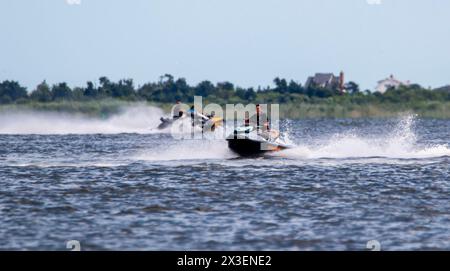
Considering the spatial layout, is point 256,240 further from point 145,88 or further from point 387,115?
point 145,88

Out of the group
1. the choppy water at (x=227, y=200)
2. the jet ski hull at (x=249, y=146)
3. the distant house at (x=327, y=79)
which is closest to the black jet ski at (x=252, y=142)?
the jet ski hull at (x=249, y=146)

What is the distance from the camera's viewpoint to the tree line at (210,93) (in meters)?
118

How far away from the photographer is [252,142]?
3031cm

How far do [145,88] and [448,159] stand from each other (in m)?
109

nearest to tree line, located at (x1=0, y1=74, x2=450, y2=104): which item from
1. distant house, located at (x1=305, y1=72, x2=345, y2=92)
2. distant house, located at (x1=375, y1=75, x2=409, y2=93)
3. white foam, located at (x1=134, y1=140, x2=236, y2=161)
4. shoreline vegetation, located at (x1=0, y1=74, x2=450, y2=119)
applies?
shoreline vegetation, located at (x1=0, y1=74, x2=450, y2=119)

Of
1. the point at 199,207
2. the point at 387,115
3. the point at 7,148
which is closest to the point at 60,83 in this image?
the point at 387,115

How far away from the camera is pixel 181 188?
22.7 meters

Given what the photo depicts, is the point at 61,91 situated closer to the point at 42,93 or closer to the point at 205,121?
the point at 42,93

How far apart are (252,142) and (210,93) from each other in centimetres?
11265

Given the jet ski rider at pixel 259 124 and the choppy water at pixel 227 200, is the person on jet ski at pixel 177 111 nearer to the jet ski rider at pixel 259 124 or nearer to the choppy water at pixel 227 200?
the choppy water at pixel 227 200

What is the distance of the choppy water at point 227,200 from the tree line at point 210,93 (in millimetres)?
81236

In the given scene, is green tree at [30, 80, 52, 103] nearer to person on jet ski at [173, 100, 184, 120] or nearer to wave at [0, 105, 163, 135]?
wave at [0, 105, 163, 135]

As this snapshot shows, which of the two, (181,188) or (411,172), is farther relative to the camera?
(411,172)
